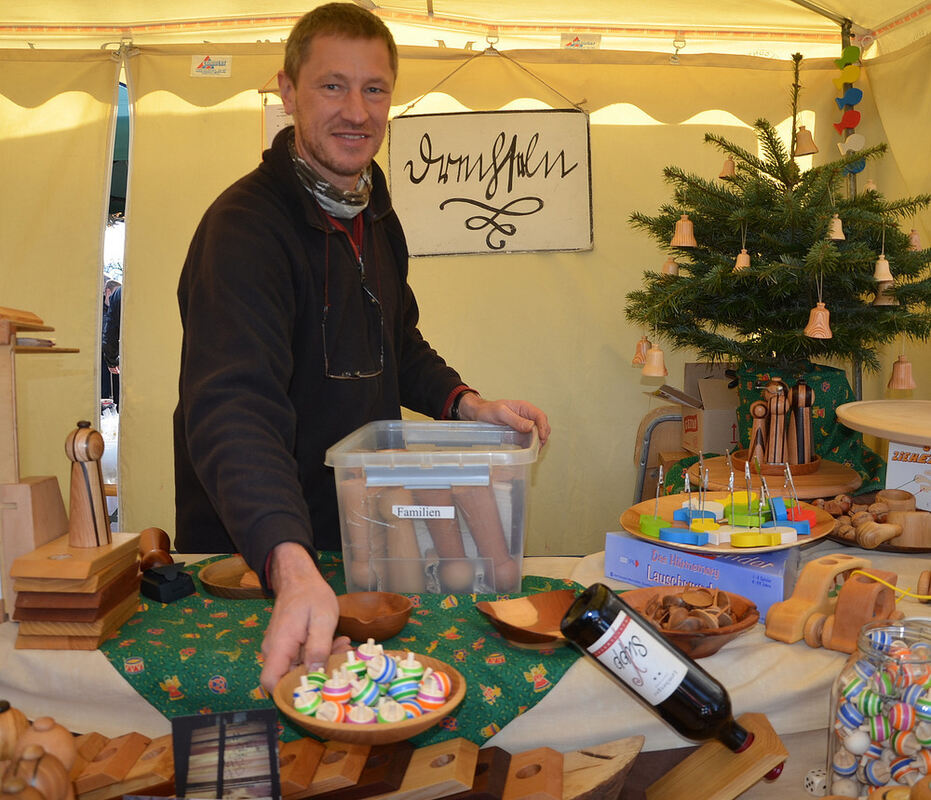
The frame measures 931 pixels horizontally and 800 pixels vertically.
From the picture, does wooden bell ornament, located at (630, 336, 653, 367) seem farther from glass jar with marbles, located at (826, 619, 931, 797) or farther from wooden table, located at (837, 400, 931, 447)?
glass jar with marbles, located at (826, 619, 931, 797)

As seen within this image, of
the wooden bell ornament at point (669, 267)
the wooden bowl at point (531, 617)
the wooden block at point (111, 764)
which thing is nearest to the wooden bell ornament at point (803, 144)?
the wooden bell ornament at point (669, 267)

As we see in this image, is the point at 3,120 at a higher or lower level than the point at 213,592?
higher

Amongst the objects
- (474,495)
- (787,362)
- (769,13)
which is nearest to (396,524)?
(474,495)

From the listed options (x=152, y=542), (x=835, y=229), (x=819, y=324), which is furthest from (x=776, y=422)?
(x=152, y=542)

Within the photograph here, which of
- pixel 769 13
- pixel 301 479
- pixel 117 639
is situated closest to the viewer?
pixel 117 639

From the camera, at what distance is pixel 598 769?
103 centimetres

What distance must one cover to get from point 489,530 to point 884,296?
1.51 metres

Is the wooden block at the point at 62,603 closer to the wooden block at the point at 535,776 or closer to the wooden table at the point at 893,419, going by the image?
the wooden block at the point at 535,776

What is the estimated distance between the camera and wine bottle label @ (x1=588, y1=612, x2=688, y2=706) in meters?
0.88

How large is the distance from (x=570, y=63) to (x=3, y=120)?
241cm

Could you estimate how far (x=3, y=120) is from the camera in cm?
372

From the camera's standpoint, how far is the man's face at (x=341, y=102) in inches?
64.6

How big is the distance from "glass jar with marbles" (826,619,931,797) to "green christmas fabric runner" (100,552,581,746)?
361mm

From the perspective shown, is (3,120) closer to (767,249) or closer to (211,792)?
(767,249)
